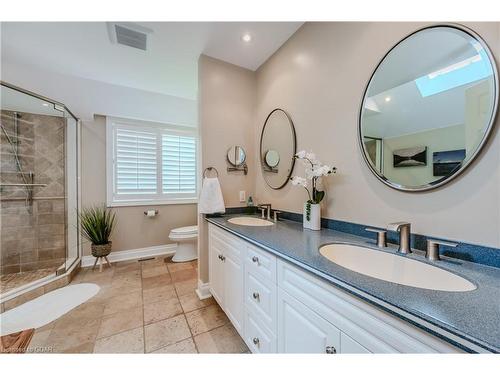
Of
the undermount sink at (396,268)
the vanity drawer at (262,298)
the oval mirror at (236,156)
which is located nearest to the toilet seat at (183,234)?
the oval mirror at (236,156)

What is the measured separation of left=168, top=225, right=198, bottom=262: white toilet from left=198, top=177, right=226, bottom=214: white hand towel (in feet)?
3.26

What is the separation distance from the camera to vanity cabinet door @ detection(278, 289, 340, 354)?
2.52 feet

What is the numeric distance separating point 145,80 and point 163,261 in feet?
8.31

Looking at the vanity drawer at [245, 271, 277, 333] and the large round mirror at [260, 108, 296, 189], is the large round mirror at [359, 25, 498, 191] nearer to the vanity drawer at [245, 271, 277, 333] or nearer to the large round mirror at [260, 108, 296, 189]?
the large round mirror at [260, 108, 296, 189]

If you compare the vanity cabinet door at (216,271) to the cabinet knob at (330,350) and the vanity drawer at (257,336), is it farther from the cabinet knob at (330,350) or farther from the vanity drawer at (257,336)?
the cabinet knob at (330,350)

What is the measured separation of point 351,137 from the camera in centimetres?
135

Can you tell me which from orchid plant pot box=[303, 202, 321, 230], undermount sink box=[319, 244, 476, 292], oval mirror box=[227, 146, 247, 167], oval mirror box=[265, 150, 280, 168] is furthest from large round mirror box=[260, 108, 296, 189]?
undermount sink box=[319, 244, 476, 292]

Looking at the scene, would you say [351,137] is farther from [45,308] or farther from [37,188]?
[37,188]

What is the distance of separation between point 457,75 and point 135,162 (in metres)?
3.40

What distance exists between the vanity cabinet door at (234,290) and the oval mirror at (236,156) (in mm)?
1045

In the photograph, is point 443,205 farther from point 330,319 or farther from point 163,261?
point 163,261

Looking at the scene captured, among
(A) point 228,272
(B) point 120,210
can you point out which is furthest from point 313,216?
(B) point 120,210

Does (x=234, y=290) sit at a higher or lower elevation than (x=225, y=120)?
lower
